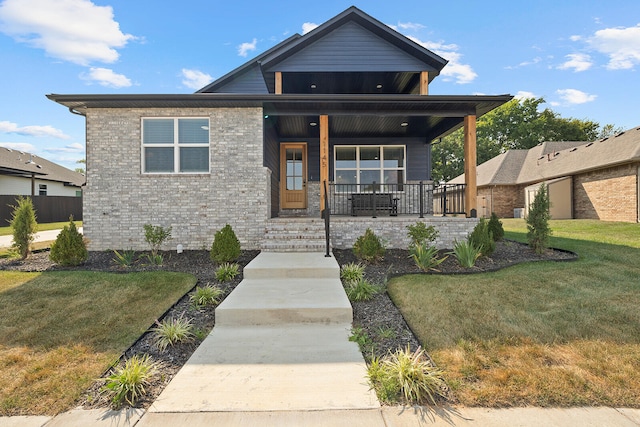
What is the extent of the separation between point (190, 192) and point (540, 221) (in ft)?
27.0

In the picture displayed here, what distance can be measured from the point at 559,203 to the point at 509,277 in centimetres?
1588

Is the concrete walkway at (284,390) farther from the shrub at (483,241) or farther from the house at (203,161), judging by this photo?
A: the shrub at (483,241)

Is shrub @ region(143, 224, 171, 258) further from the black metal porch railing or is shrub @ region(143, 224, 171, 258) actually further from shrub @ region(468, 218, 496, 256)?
shrub @ region(468, 218, 496, 256)

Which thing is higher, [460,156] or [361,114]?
[460,156]

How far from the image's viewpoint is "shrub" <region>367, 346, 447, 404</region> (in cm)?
226

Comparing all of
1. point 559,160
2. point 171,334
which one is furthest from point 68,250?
point 559,160

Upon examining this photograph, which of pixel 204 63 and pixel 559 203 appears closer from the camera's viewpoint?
pixel 204 63

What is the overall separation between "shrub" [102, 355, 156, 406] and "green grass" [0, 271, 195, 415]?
301 millimetres

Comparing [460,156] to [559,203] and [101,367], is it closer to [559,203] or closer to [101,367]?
[559,203]

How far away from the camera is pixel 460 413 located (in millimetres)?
2133

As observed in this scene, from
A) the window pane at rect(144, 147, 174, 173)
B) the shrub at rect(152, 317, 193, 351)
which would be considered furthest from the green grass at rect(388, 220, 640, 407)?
the window pane at rect(144, 147, 174, 173)

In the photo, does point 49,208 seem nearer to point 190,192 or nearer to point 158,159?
point 158,159

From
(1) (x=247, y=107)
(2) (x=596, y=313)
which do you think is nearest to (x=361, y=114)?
(1) (x=247, y=107)

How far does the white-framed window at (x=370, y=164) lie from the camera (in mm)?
10727
